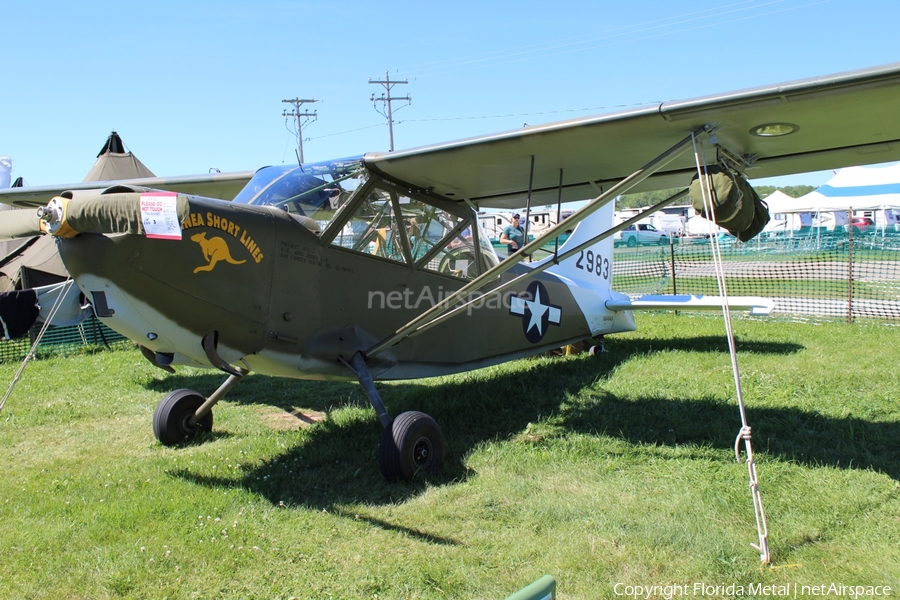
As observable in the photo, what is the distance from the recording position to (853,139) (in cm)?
465

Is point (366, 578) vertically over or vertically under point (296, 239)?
under

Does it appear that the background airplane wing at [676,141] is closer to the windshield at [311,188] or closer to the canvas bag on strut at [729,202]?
the windshield at [311,188]

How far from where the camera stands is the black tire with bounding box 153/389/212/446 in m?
5.93

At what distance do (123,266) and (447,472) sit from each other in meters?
2.73

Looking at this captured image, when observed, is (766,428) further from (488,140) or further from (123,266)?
(123,266)

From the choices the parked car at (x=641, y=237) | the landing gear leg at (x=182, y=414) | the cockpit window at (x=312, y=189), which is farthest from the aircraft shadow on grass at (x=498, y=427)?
the parked car at (x=641, y=237)

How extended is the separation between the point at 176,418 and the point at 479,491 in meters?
3.06

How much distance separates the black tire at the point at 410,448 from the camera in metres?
4.80

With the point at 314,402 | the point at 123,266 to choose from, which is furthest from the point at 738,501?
the point at 314,402

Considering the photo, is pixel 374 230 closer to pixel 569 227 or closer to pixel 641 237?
pixel 569 227

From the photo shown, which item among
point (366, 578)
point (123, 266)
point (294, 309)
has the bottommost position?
point (366, 578)

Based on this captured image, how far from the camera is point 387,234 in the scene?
5.91 metres

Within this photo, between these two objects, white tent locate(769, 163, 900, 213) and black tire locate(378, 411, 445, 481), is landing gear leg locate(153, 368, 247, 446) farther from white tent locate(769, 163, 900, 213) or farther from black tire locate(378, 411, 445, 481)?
white tent locate(769, 163, 900, 213)

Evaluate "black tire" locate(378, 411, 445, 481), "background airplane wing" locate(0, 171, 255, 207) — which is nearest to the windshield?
"black tire" locate(378, 411, 445, 481)
